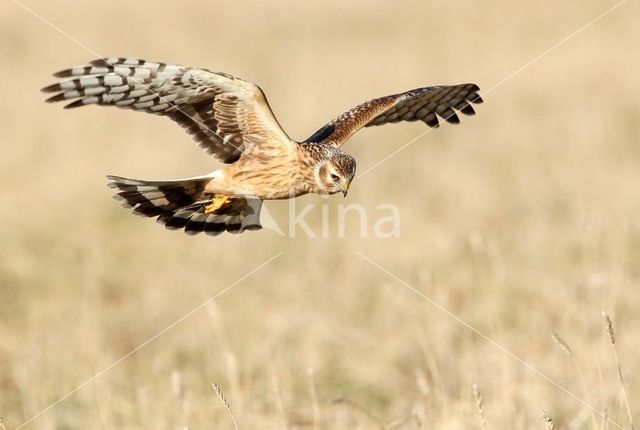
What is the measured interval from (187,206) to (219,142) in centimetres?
48

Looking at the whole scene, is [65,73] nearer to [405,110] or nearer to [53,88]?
[53,88]

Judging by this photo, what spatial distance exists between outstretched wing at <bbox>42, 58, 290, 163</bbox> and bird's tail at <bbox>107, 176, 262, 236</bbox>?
0.31m

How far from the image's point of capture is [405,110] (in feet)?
26.3

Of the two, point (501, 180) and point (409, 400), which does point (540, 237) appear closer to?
point (501, 180)

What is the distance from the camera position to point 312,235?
10.2 meters

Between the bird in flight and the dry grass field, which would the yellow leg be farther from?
the dry grass field

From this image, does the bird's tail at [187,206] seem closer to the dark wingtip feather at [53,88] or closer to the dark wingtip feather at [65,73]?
the dark wingtip feather at [53,88]

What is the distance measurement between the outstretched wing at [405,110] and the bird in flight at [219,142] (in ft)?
0.04

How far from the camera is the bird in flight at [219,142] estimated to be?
243 inches

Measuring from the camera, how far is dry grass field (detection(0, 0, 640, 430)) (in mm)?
6484

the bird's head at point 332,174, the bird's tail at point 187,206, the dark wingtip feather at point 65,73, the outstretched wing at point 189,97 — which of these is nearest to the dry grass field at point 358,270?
the bird's tail at point 187,206

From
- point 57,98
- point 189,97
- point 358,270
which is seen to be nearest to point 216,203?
point 189,97

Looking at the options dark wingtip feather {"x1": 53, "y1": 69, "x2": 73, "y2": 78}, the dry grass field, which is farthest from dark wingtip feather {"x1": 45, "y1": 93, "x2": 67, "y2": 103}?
the dry grass field

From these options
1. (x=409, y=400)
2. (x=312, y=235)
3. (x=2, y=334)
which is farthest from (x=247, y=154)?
(x=312, y=235)
